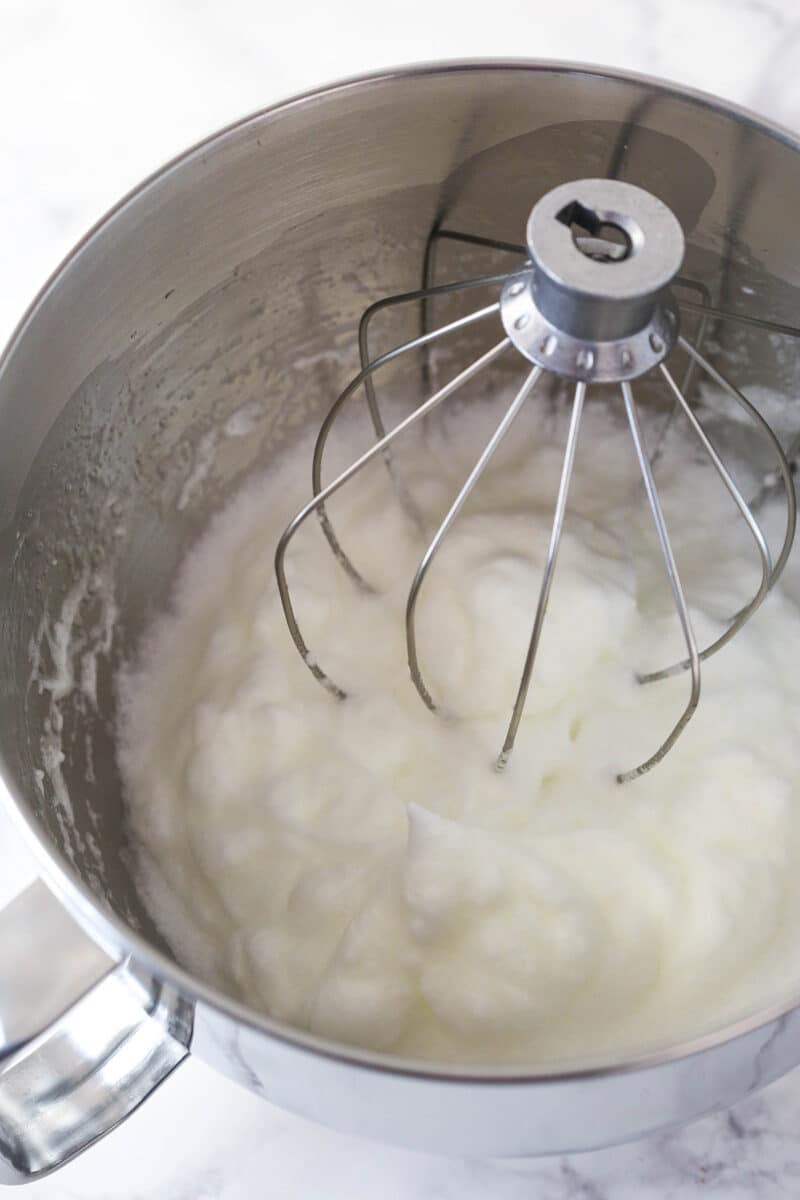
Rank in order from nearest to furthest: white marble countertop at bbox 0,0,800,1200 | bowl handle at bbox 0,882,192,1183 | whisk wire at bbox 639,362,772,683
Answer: bowl handle at bbox 0,882,192,1183
whisk wire at bbox 639,362,772,683
white marble countertop at bbox 0,0,800,1200

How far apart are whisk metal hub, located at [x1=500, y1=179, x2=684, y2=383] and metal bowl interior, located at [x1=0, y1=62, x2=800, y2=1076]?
16cm

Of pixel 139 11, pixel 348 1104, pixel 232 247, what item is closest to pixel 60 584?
pixel 232 247

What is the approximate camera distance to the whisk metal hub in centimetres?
46

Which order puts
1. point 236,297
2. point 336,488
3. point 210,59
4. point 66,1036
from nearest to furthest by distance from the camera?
point 66,1036 < point 336,488 < point 236,297 < point 210,59

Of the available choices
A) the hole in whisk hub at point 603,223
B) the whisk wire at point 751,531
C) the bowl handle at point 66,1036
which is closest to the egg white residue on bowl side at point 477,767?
the whisk wire at point 751,531

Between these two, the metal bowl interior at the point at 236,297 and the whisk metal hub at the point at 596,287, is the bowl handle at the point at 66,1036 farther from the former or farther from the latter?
the whisk metal hub at the point at 596,287

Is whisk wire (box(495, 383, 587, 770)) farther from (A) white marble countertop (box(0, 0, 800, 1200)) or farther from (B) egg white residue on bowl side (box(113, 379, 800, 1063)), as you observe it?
(A) white marble countertop (box(0, 0, 800, 1200))

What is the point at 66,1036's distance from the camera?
0.43m

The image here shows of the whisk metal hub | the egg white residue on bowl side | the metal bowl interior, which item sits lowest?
the egg white residue on bowl side

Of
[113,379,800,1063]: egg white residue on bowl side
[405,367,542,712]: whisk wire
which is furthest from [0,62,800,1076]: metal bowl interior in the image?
[405,367,542,712]: whisk wire

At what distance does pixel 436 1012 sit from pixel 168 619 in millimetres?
301

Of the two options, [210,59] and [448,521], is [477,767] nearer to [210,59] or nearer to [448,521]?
[448,521]

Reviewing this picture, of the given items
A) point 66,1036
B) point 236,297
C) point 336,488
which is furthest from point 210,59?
point 66,1036

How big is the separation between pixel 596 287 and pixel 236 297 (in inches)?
11.6
